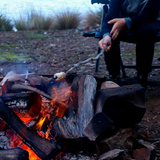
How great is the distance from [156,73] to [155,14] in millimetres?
1532

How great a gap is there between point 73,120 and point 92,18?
27.9 feet

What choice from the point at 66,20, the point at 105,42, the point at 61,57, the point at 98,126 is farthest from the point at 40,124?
the point at 66,20

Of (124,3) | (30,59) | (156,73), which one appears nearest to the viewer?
(124,3)

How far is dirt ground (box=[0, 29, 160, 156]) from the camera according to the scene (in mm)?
2284

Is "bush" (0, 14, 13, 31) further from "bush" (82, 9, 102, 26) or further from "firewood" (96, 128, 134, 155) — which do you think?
"firewood" (96, 128, 134, 155)

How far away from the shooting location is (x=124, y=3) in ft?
8.18

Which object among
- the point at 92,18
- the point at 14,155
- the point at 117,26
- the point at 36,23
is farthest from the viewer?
the point at 92,18

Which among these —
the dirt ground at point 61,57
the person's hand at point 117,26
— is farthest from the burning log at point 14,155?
the person's hand at point 117,26

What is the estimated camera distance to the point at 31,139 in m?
1.30

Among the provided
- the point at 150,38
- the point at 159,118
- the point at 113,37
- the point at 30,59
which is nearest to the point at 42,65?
the point at 30,59

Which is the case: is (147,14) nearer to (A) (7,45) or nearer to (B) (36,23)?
(A) (7,45)

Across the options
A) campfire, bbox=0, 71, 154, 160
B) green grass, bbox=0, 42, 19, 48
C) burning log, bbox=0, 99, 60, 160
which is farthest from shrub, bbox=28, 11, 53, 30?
burning log, bbox=0, 99, 60, 160

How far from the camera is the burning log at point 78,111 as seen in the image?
1332 millimetres

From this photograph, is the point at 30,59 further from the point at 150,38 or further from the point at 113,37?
the point at 150,38
